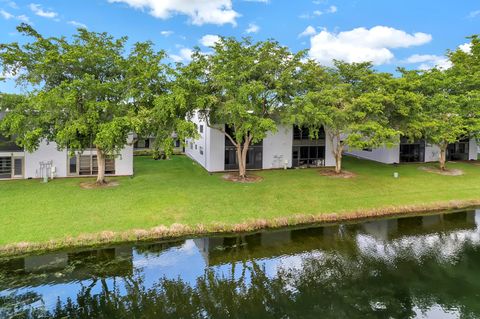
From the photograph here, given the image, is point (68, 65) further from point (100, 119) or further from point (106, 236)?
point (106, 236)

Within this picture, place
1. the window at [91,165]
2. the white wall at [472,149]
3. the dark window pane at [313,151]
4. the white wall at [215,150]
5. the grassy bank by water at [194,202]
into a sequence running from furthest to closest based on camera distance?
the white wall at [472,149]
the dark window pane at [313,151]
the white wall at [215,150]
the window at [91,165]
the grassy bank by water at [194,202]

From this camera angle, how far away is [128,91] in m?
17.9

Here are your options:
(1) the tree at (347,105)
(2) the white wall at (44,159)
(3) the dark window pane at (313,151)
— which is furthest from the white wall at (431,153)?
(2) the white wall at (44,159)

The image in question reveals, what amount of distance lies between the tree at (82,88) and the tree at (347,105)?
32.4 feet

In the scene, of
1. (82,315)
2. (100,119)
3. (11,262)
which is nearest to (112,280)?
(82,315)

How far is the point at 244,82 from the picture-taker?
1969cm

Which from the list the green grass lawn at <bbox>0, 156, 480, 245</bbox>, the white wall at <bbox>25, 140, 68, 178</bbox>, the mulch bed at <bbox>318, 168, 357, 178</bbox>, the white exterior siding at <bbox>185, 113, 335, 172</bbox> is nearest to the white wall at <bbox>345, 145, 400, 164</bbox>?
the green grass lawn at <bbox>0, 156, 480, 245</bbox>

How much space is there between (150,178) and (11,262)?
36.8 feet

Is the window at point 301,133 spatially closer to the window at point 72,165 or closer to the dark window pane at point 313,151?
the dark window pane at point 313,151

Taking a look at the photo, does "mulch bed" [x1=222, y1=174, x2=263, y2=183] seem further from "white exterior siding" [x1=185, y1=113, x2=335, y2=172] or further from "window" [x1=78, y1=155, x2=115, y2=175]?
"window" [x1=78, y1=155, x2=115, y2=175]

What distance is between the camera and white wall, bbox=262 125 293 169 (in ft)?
88.6

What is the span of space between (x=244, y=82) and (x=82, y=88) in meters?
9.60

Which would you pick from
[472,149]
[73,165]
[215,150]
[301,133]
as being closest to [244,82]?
[215,150]

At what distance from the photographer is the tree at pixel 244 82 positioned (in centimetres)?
1873
